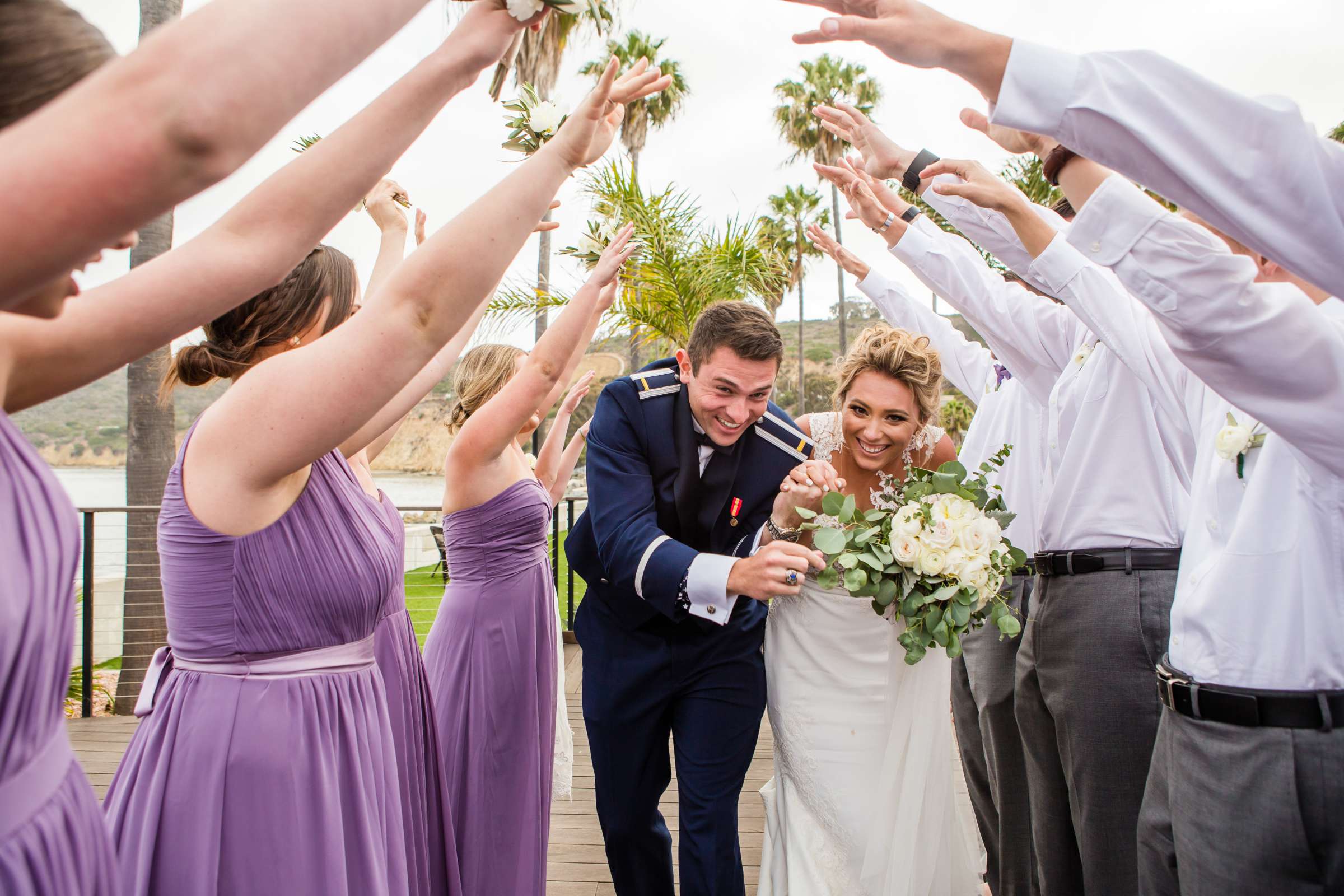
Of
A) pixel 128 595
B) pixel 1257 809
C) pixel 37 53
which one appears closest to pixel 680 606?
pixel 1257 809

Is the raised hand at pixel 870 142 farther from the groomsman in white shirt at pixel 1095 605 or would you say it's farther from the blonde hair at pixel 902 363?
the blonde hair at pixel 902 363

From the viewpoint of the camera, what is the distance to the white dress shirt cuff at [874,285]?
4.23 meters

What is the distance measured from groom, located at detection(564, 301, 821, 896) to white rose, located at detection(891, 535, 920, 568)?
0.51m

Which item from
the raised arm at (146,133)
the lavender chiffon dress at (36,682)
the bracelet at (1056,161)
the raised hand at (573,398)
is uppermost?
the raised hand at (573,398)

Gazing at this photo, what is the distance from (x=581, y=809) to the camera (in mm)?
4602

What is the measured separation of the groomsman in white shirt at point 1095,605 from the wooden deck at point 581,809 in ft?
1.68

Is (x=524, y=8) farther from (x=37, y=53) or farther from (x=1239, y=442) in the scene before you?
(x=1239, y=442)

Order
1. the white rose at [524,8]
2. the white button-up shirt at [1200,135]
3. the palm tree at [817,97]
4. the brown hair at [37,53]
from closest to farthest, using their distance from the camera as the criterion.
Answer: the brown hair at [37,53] < the white rose at [524,8] < the white button-up shirt at [1200,135] < the palm tree at [817,97]

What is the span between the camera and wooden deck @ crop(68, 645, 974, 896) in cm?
378

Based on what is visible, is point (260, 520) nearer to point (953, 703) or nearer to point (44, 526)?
point (44, 526)

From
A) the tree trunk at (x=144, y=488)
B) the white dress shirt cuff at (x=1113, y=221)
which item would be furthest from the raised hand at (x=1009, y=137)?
the tree trunk at (x=144, y=488)

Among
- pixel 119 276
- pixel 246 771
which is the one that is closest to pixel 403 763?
pixel 246 771

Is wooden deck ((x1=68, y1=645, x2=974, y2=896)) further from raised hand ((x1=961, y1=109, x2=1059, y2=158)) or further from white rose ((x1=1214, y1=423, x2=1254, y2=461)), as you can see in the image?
raised hand ((x1=961, y1=109, x2=1059, y2=158))

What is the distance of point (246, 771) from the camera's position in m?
1.60
